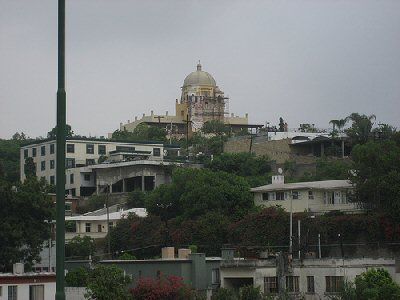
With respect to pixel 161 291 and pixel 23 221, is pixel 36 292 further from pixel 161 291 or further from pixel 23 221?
pixel 23 221

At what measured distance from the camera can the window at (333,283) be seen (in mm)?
44312

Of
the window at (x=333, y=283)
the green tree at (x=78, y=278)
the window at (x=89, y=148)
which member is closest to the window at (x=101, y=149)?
the window at (x=89, y=148)

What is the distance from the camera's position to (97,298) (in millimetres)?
39938

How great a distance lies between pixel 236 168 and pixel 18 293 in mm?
53671

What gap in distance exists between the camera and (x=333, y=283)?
44.8 metres

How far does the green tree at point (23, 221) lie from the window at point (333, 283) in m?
19.4

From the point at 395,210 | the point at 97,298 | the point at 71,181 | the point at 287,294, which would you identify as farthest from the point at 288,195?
the point at 71,181

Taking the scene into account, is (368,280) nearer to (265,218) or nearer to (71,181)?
(265,218)

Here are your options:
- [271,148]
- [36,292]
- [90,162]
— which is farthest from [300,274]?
[90,162]

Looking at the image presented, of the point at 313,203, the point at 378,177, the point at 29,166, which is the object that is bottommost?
the point at 313,203

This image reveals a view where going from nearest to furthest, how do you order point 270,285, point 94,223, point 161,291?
1. point 161,291
2. point 270,285
3. point 94,223

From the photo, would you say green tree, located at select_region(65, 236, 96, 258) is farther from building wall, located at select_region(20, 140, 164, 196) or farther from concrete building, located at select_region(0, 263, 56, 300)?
building wall, located at select_region(20, 140, 164, 196)

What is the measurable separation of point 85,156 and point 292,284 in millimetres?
64907

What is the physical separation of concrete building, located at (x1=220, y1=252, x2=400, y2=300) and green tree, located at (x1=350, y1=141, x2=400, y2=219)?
505 inches
